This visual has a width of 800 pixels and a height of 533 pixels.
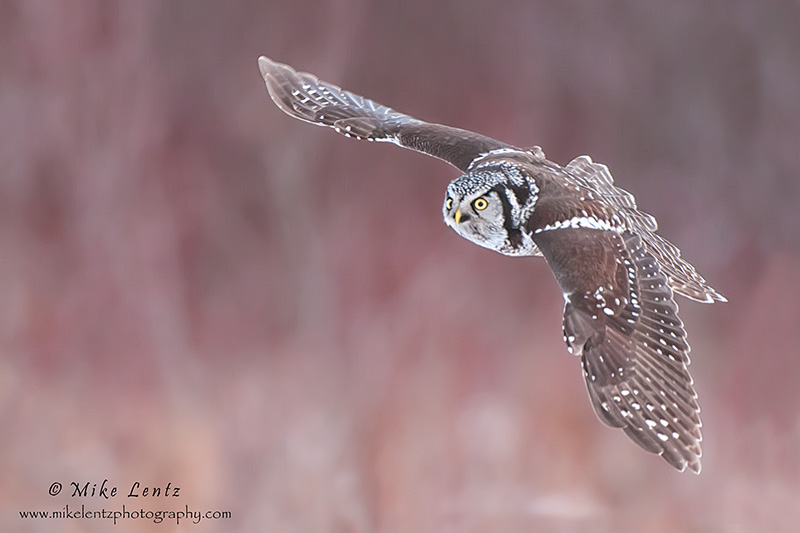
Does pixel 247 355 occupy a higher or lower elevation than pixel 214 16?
lower

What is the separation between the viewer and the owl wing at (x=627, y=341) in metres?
1.20

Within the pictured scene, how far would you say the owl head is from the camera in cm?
134

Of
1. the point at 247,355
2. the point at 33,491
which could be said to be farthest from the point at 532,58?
the point at 33,491

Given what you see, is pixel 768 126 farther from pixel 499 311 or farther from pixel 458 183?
pixel 458 183

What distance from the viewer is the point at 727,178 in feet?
7.54

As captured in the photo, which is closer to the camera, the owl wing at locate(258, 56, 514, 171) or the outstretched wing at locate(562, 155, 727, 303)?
the outstretched wing at locate(562, 155, 727, 303)

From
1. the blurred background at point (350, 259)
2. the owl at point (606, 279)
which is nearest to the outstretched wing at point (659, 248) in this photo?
the owl at point (606, 279)

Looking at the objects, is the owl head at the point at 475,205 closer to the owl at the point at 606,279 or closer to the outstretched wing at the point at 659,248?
the owl at the point at 606,279

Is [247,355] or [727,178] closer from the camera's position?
[247,355]

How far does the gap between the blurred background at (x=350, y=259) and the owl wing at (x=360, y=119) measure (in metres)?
0.21

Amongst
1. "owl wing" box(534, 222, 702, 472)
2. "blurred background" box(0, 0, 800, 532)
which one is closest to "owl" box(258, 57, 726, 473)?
"owl wing" box(534, 222, 702, 472)

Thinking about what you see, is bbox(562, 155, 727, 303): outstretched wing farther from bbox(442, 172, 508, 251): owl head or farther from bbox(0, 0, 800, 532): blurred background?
bbox(0, 0, 800, 532): blurred background

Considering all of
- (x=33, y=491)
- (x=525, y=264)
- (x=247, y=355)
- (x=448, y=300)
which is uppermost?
(x=525, y=264)

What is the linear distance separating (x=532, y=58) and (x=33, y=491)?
165 cm
